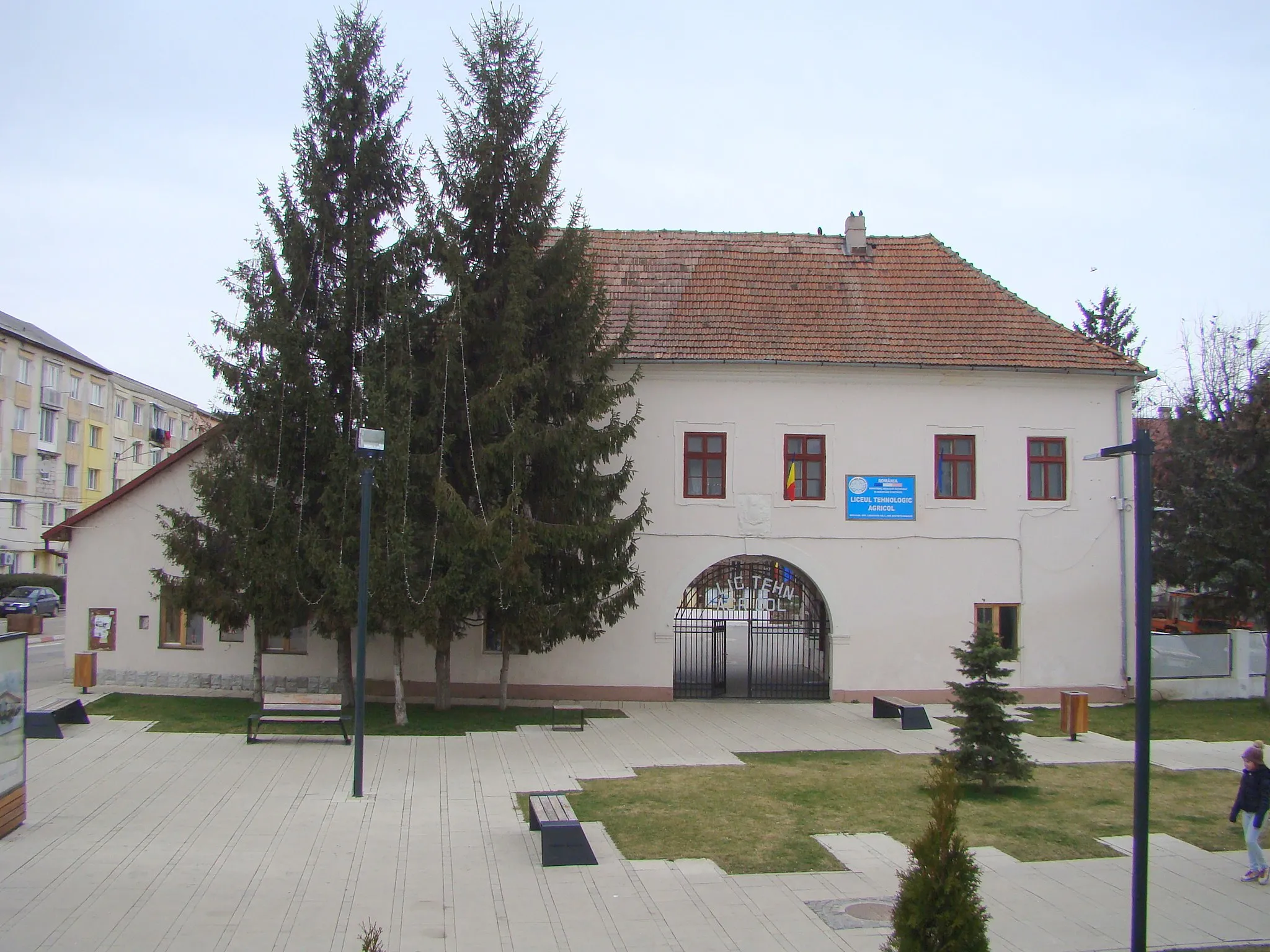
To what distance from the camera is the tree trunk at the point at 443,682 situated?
1989cm

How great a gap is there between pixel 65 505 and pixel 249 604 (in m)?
42.0

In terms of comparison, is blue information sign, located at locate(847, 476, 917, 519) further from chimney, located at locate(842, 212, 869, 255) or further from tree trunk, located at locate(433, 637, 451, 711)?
tree trunk, located at locate(433, 637, 451, 711)

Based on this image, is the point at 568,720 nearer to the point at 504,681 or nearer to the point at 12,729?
the point at 504,681

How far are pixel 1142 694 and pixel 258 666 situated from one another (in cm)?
1654

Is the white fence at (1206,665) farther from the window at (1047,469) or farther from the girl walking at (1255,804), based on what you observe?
the girl walking at (1255,804)

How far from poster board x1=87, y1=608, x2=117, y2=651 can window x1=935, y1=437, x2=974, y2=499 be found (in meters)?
17.7

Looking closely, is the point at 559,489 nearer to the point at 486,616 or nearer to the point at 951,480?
the point at 486,616

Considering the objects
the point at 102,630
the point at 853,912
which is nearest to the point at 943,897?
the point at 853,912

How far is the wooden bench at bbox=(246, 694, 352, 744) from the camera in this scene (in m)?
16.4

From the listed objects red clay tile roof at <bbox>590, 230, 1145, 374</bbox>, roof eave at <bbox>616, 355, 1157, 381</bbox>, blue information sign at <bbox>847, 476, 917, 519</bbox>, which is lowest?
blue information sign at <bbox>847, 476, 917, 519</bbox>

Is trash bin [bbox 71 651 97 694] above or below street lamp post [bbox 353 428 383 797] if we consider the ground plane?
below

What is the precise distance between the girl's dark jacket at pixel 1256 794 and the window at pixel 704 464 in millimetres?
13094

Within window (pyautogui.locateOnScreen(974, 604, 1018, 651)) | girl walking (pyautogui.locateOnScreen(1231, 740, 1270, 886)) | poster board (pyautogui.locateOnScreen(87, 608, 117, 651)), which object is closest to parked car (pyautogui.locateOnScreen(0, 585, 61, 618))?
poster board (pyautogui.locateOnScreen(87, 608, 117, 651))

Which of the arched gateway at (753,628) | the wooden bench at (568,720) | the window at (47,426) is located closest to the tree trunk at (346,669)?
the wooden bench at (568,720)
